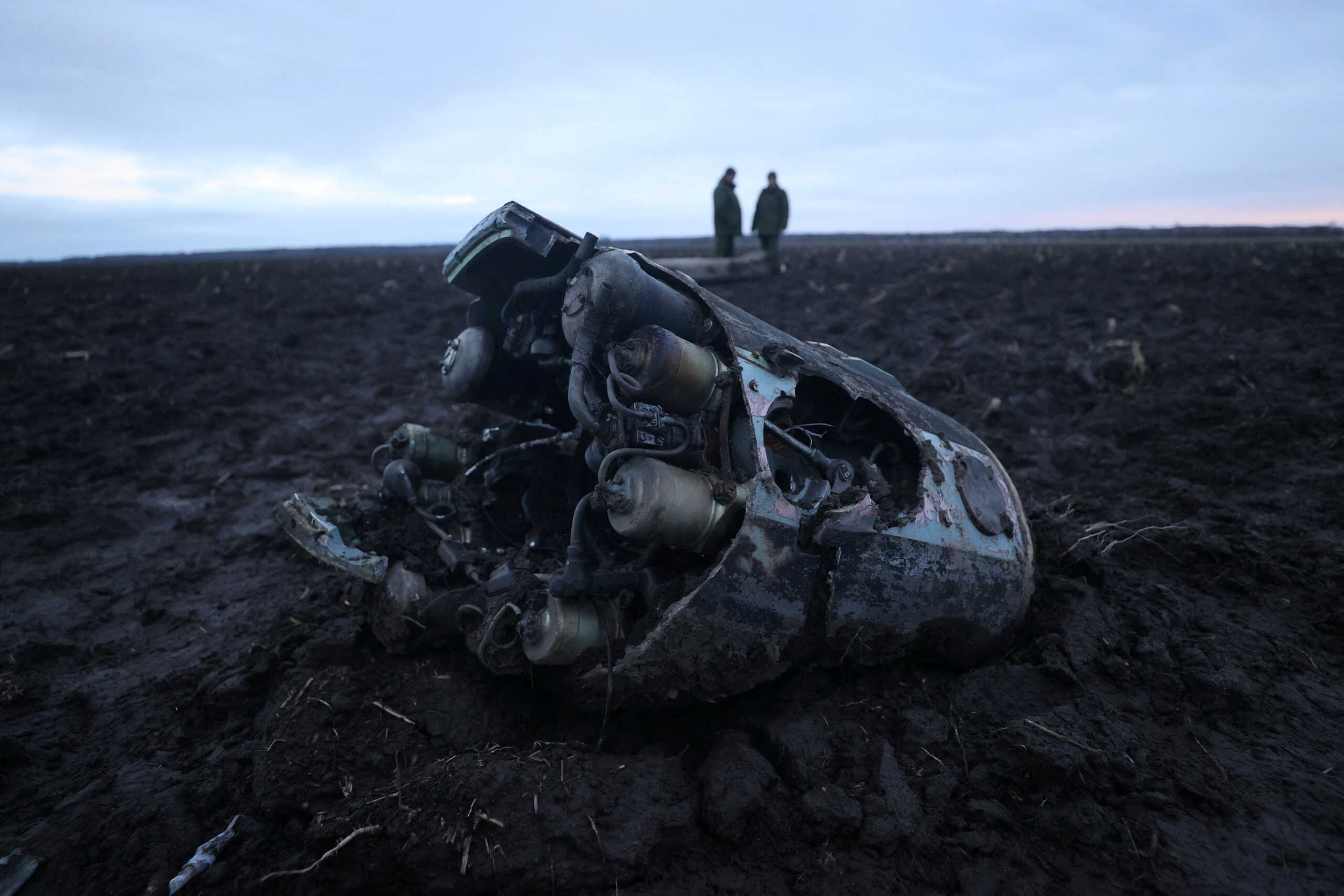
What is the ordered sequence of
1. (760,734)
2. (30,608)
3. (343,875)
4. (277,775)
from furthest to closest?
(30,608) → (760,734) → (277,775) → (343,875)

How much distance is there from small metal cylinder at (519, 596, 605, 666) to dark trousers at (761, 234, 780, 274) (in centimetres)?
1440

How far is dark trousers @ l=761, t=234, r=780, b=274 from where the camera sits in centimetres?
1658

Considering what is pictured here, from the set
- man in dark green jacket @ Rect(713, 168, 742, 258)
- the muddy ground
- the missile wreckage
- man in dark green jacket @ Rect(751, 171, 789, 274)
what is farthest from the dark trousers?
the missile wreckage

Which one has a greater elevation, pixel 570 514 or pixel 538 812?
pixel 570 514

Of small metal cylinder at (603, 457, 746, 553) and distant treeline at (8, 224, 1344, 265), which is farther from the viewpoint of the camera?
distant treeline at (8, 224, 1344, 265)

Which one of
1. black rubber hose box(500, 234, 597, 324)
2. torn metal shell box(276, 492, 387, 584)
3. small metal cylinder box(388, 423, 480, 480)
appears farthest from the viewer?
small metal cylinder box(388, 423, 480, 480)

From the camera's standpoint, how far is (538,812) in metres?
2.83

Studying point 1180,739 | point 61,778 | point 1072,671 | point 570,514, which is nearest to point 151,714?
point 61,778

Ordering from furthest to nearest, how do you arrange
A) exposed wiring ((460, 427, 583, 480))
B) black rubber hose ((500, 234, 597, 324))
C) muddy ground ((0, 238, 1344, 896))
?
exposed wiring ((460, 427, 583, 480)) → black rubber hose ((500, 234, 597, 324)) → muddy ground ((0, 238, 1344, 896))

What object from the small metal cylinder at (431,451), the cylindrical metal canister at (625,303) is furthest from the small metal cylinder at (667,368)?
the small metal cylinder at (431,451)

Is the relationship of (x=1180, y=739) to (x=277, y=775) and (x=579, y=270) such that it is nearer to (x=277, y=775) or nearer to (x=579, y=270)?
(x=579, y=270)

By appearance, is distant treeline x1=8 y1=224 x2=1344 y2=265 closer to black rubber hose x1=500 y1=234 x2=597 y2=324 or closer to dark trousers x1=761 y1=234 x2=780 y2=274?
dark trousers x1=761 y1=234 x2=780 y2=274

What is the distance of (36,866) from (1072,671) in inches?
173

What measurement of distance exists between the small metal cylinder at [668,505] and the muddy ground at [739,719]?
95cm
